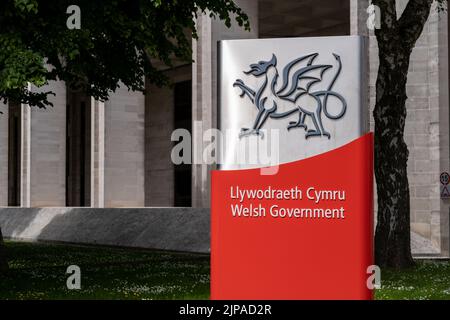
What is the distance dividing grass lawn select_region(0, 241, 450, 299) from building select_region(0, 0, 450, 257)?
6077 mm

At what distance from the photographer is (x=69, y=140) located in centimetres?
6794

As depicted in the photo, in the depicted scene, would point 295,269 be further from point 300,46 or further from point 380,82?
point 380,82

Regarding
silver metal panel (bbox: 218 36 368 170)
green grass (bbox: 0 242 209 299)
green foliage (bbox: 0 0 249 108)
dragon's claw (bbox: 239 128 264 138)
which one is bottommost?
green grass (bbox: 0 242 209 299)

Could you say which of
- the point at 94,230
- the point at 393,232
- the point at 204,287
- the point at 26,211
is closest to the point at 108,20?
the point at 204,287

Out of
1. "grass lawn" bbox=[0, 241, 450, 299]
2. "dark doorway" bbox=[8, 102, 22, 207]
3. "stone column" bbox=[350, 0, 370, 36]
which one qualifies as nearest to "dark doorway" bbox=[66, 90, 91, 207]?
"dark doorway" bbox=[8, 102, 22, 207]

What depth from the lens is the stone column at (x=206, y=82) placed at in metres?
33.7

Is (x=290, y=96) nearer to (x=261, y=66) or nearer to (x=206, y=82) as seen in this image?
(x=261, y=66)

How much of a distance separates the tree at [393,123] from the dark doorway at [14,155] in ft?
176

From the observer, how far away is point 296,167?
923 cm

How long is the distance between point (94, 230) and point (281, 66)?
26345mm

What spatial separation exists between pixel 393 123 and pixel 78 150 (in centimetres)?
4995

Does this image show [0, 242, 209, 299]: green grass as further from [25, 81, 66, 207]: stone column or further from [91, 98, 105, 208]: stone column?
[25, 81, 66, 207]: stone column

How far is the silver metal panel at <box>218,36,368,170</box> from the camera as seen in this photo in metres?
9.13

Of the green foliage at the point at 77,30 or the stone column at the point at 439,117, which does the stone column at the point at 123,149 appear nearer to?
the stone column at the point at 439,117
